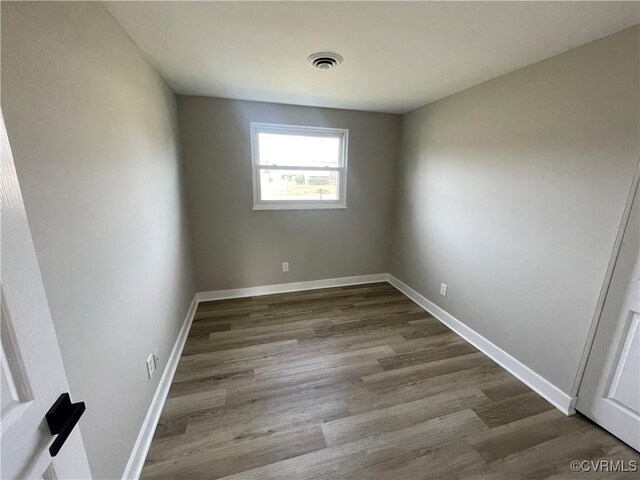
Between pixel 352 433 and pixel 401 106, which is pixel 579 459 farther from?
pixel 401 106

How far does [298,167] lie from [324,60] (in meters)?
1.43

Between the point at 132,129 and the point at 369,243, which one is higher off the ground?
the point at 132,129

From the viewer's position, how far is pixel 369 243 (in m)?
3.66

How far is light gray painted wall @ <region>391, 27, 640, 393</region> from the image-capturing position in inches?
58.5

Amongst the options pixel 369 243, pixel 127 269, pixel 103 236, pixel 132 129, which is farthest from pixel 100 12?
pixel 369 243

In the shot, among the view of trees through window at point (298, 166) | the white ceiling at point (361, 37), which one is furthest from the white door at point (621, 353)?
the view of trees through window at point (298, 166)

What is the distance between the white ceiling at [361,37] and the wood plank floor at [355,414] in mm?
2237

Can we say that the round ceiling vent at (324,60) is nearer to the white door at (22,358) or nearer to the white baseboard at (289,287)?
the white door at (22,358)

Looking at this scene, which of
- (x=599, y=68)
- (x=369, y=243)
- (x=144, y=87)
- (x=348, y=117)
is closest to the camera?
(x=599, y=68)

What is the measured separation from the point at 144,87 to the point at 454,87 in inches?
95.0

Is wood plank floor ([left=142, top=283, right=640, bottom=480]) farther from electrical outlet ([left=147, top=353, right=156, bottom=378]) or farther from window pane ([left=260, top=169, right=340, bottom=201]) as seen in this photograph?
window pane ([left=260, top=169, right=340, bottom=201])

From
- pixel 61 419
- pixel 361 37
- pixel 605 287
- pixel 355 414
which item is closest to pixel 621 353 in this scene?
pixel 605 287

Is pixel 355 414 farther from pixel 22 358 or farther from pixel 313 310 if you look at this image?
pixel 22 358

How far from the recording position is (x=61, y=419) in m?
0.59
